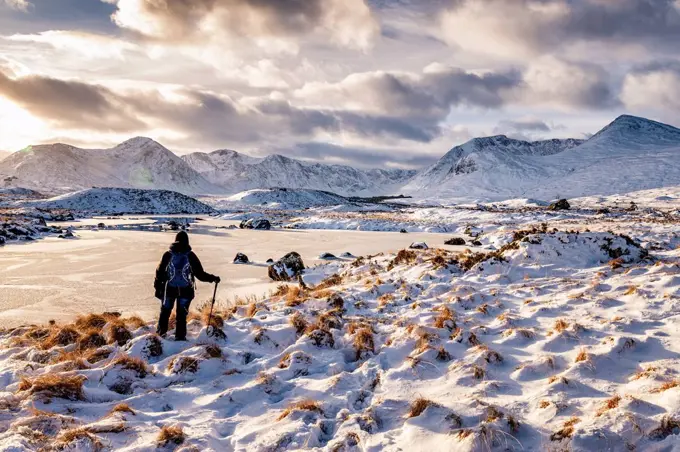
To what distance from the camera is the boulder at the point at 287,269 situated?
651 inches

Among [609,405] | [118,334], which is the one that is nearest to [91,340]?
[118,334]

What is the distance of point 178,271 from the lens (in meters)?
7.85

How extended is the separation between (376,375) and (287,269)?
11024 millimetres

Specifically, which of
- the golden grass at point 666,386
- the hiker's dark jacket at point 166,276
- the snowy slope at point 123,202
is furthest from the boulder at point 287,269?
the snowy slope at point 123,202

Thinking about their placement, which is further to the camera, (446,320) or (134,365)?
(446,320)

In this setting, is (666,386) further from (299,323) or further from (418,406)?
(299,323)

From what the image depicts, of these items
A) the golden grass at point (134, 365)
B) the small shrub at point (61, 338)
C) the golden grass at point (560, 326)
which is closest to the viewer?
the golden grass at point (134, 365)

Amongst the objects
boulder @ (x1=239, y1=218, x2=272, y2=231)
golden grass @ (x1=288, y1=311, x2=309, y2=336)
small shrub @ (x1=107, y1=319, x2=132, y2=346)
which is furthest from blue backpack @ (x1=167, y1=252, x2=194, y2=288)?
boulder @ (x1=239, y1=218, x2=272, y2=231)

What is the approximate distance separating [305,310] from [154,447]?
17.5ft

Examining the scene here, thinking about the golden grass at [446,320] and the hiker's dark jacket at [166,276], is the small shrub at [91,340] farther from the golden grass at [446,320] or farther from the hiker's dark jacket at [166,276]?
the golden grass at [446,320]

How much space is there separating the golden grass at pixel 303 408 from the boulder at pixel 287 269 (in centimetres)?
1112

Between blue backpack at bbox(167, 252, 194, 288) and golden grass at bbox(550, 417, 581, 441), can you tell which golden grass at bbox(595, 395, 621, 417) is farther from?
blue backpack at bbox(167, 252, 194, 288)

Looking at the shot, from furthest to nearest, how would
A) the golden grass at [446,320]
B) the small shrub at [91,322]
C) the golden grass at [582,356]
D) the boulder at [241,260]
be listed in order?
the boulder at [241,260], the small shrub at [91,322], the golden grass at [446,320], the golden grass at [582,356]

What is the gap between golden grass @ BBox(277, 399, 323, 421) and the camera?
5176mm
